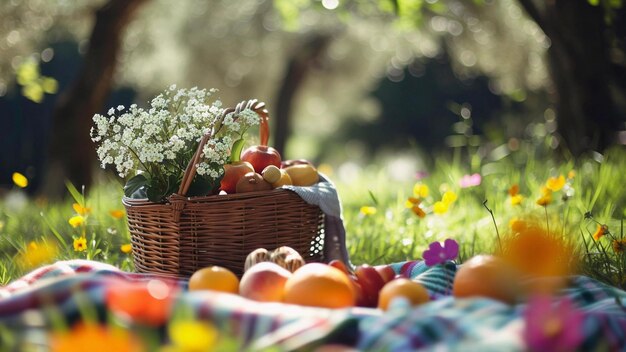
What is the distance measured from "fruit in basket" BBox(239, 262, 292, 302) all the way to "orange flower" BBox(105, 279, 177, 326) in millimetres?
470

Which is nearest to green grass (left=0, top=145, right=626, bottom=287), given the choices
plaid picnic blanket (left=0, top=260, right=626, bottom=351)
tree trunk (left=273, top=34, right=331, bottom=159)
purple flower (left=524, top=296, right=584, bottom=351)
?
plaid picnic blanket (left=0, top=260, right=626, bottom=351)

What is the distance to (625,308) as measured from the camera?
6.15 ft

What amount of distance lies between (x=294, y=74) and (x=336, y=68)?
1.47m

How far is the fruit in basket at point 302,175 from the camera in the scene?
3.04 metres

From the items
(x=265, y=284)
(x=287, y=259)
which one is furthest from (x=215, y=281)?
(x=287, y=259)

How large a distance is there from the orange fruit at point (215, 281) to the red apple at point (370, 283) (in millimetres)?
394

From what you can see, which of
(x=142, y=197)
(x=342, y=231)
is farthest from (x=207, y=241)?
(x=342, y=231)

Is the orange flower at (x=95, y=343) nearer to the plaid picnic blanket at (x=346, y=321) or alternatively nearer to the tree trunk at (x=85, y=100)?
the plaid picnic blanket at (x=346, y=321)

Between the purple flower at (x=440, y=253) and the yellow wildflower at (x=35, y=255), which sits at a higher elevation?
the purple flower at (x=440, y=253)

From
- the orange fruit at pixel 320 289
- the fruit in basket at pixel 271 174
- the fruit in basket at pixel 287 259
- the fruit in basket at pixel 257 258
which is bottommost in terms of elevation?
the fruit in basket at pixel 257 258

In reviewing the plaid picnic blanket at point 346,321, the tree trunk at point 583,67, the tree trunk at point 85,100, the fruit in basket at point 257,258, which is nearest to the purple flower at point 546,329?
the plaid picnic blanket at point 346,321

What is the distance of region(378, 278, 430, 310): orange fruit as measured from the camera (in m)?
1.89

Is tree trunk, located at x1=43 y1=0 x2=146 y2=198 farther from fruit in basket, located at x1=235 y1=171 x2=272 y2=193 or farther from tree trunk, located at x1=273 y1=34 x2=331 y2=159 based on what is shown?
tree trunk, located at x1=273 y1=34 x2=331 y2=159

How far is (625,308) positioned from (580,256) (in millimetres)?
1023
